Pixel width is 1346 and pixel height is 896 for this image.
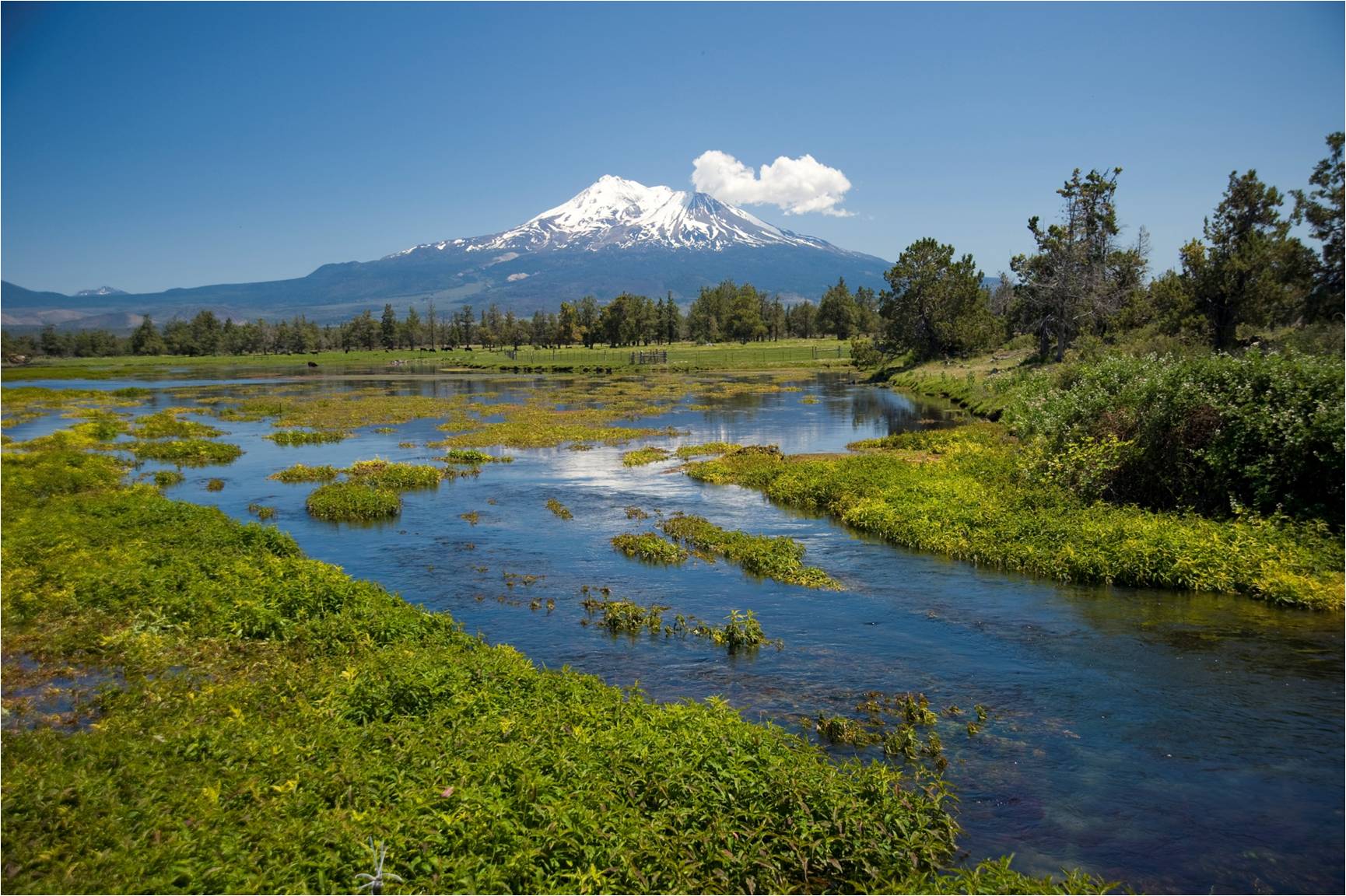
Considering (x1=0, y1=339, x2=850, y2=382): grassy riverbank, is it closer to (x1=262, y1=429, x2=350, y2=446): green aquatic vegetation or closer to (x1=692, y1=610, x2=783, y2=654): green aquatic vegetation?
(x1=262, y1=429, x2=350, y2=446): green aquatic vegetation

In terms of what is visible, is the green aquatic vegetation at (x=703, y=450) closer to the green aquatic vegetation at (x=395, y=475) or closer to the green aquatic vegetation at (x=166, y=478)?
the green aquatic vegetation at (x=395, y=475)

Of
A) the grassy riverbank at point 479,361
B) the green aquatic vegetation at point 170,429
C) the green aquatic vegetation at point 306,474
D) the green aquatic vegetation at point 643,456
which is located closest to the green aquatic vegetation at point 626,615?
the green aquatic vegetation at point 643,456

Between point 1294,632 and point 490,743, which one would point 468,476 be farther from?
point 1294,632

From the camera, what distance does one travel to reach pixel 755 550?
73.2 ft

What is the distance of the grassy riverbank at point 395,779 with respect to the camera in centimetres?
770

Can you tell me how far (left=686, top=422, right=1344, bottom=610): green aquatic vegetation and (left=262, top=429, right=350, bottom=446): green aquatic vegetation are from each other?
25201 millimetres

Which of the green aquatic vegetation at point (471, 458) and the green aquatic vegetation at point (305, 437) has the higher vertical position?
the green aquatic vegetation at point (305, 437)

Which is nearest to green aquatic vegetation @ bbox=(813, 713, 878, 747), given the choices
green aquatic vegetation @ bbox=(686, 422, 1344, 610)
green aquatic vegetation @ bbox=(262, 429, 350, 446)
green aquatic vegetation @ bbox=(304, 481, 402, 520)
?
green aquatic vegetation @ bbox=(686, 422, 1344, 610)

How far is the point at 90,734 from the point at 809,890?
31.7 feet

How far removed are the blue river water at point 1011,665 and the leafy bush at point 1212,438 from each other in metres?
4.45

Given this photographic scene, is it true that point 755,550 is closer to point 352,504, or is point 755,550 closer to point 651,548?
point 651,548

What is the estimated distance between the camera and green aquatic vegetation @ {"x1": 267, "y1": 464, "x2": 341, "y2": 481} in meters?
34.5

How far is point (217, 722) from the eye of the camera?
10.9 m

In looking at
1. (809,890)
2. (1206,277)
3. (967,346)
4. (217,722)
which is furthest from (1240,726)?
(967,346)
